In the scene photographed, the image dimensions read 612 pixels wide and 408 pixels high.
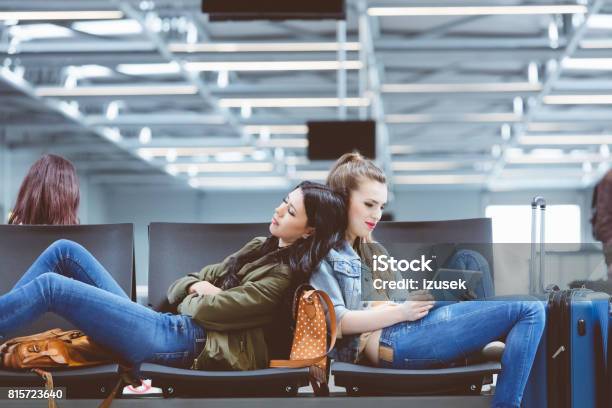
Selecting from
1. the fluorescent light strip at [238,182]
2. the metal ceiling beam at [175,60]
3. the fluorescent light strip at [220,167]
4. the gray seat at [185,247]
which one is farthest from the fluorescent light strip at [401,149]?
the gray seat at [185,247]

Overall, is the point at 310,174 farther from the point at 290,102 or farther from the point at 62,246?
the point at 62,246

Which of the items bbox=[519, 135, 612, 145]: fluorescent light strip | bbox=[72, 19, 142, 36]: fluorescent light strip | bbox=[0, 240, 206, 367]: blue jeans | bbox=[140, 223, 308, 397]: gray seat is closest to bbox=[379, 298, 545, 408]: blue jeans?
bbox=[0, 240, 206, 367]: blue jeans

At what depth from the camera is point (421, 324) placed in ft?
8.82

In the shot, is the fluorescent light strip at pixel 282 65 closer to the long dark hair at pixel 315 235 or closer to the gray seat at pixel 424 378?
the long dark hair at pixel 315 235

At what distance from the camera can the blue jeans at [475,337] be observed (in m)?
2.57

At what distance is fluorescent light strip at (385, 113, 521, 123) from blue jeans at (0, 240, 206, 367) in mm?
10055

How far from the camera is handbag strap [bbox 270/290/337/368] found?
8.76ft

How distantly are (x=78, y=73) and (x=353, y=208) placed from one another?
9323 millimetres

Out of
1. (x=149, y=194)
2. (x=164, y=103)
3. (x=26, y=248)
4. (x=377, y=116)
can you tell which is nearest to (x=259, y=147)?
(x=164, y=103)

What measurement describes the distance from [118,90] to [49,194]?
25.5ft

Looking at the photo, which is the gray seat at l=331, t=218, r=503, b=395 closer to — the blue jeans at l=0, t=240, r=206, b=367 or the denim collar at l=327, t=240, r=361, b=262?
the denim collar at l=327, t=240, r=361, b=262

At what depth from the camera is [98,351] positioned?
279 centimetres

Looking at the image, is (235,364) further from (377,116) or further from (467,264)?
(377,116)

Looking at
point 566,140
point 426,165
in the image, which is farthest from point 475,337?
point 426,165
